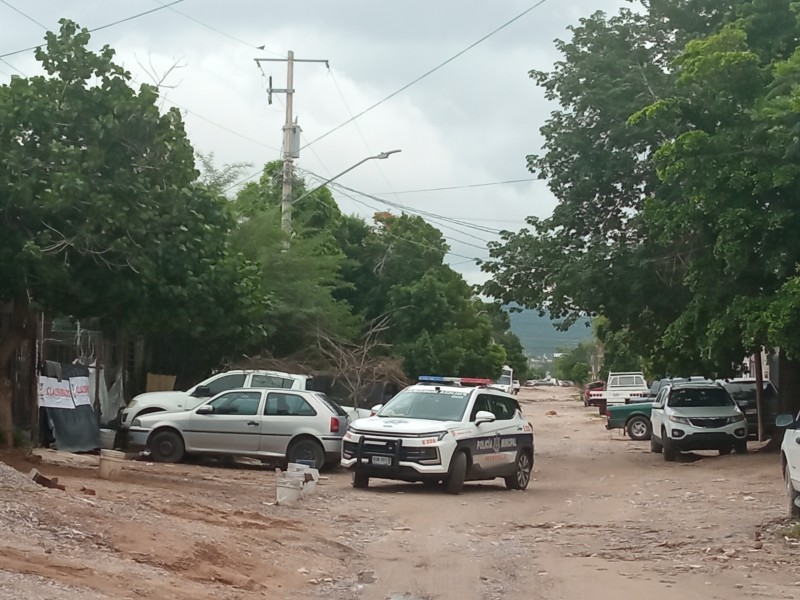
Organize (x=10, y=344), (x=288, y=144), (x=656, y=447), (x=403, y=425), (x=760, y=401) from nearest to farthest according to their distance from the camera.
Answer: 1. (x=403, y=425)
2. (x=10, y=344)
3. (x=760, y=401)
4. (x=656, y=447)
5. (x=288, y=144)

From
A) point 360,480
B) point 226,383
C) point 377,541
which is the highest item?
point 226,383

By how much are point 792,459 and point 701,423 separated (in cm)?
1417

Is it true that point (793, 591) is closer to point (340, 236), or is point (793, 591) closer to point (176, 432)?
point (176, 432)

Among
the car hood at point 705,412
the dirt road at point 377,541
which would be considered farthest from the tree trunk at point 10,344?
the car hood at point 705,412

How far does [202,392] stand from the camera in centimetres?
2502

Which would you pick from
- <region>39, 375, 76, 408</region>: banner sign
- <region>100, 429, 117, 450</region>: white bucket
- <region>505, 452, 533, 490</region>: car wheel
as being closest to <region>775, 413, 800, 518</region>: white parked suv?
<region>505, 452, 533, 490</region>: car wheel

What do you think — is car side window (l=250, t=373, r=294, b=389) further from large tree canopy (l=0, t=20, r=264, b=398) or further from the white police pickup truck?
large tree canopy (l=0, t=20, r=264, b=398)

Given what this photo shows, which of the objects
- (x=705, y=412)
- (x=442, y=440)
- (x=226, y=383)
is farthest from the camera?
(x=705, y=412)

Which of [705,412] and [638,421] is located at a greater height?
[705,412]

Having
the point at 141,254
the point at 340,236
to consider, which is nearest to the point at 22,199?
the point at 141,254

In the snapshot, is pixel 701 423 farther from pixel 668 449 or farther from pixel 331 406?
pixel 331 406

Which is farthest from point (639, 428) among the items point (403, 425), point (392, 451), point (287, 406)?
point (392, 451)

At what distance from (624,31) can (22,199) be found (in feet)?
57.0

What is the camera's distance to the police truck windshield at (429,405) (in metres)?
18.8
